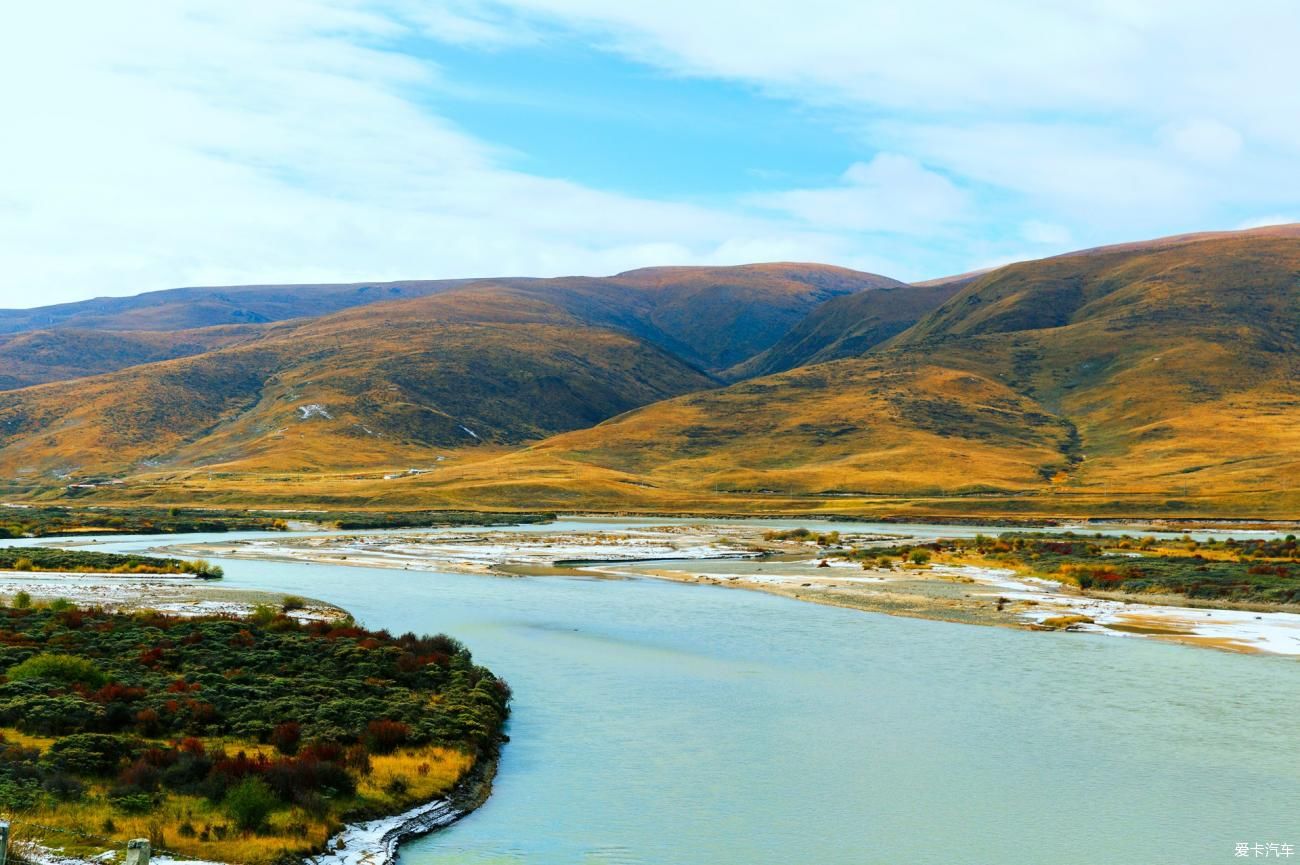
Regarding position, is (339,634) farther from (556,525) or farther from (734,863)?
(556,525)

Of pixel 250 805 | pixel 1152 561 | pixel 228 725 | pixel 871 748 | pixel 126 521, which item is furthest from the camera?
pixel 126 521

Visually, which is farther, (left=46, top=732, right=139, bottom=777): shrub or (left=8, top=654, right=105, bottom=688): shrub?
(left=8, top=654, right=105, bottom=688): shrub

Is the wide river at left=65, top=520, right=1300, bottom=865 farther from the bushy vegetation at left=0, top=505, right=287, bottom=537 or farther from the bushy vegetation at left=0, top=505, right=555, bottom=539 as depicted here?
the bushy vegetation at left=0, top=505, right=555, bottom=539

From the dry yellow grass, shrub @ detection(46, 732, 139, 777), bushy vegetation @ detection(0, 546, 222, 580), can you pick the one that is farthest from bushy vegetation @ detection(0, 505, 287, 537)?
the dry yellow grass

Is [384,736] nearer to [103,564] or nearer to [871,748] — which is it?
[871,748]

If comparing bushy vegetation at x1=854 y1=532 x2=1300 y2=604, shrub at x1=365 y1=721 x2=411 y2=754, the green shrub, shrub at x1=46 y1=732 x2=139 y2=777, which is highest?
bushy vegetation at x1=854 y1=532 x2=1300 y2=604

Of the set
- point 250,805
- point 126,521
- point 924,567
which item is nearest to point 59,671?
point 250,805

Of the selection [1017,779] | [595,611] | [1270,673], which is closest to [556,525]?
[595,611]
